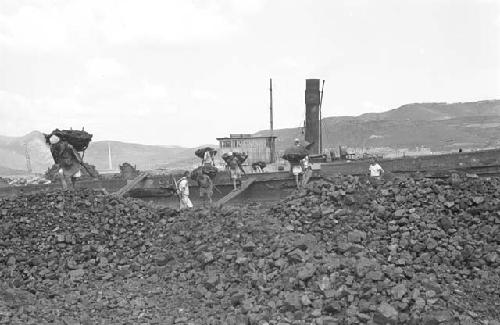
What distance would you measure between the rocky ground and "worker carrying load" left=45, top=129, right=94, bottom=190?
10.7 ft

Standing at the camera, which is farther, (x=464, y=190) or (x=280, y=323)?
(x=464, y=190)

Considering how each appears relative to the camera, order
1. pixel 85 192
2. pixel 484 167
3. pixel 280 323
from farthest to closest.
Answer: pixel 484 167
pixel 85 192
pixel 280 323

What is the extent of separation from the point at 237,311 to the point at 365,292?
1505 millimetres

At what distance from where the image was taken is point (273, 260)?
635 cm

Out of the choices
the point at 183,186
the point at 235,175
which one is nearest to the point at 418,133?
the point at 235,175

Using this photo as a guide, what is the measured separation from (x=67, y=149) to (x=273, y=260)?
7.58 m

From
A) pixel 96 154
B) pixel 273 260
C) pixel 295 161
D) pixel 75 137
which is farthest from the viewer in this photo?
pixel 96 154

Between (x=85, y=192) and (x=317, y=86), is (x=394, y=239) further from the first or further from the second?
(x=317, y=86)

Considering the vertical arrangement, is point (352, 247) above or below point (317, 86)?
below

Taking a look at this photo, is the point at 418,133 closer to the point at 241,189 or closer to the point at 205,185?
the point at 241,189

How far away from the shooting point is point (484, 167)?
10.7 metres

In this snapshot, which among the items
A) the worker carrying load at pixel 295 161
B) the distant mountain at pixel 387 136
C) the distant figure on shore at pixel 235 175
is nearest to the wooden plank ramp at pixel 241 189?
the distant figure on shore at pixel 235 175

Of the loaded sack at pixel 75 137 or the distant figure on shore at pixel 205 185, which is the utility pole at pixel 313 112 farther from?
the loaded sack at pixel 75 137

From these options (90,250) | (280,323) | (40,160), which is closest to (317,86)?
(90,250)
